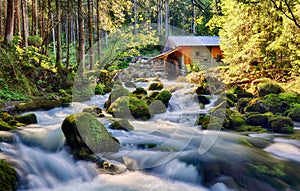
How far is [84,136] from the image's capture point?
6207mm

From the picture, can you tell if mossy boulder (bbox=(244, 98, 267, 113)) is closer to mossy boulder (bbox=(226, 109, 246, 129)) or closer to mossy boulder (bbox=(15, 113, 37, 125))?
mossy boulder (bbox=(226, 109, 246, 129))

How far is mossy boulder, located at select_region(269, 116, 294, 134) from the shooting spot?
9.23m

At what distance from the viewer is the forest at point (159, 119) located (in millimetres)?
5566

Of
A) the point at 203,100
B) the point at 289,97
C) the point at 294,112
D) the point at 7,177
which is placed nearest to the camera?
the point at 7,177

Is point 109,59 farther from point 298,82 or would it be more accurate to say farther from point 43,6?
point 298,82

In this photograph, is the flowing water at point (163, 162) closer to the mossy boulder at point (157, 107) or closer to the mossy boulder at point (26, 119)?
the mossy boulder at point (26, 119)

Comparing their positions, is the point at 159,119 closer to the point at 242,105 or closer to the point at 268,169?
the point at 242,105

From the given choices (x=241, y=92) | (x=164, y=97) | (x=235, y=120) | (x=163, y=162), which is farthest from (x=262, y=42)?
(x=163, y=162)

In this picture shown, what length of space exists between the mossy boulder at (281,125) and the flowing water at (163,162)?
636 mm

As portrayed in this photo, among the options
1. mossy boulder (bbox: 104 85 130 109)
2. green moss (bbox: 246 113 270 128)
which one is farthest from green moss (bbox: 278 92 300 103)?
mossy boulder (bbox: 104 85 130 109)

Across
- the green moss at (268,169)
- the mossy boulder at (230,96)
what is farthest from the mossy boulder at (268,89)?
the green moss at (268,169)

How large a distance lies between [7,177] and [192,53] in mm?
24368

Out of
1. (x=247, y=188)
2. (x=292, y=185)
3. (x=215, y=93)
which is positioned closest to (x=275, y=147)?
(x=292, y=185)

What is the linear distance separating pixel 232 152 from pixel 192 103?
23.3 ft
